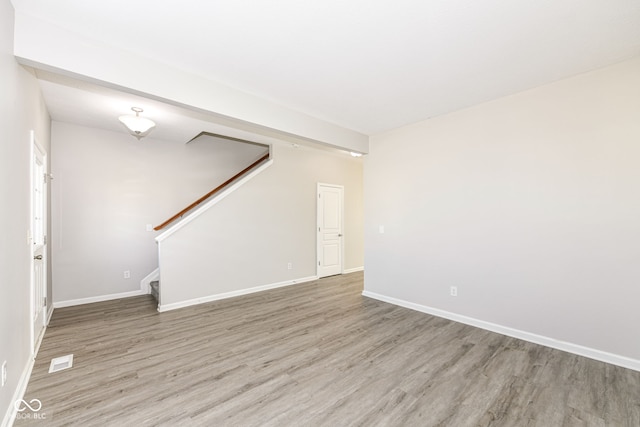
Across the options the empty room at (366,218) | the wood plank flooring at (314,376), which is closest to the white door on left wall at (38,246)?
the empty room at (366,218)

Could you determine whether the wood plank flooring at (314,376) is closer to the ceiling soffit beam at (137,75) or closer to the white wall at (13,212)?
→ the white wall at (13,212)

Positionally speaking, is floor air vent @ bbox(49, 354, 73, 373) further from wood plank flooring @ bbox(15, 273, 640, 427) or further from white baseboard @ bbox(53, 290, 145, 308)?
white baseboard @ bbox(53, 290, 145, 308)

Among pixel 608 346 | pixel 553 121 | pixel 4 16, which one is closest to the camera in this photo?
pixel 4 16

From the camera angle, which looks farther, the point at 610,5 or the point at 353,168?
the point at 353,168

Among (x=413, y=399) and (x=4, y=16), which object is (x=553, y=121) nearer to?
(x=413, y=399)

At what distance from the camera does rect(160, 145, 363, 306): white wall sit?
14.0 ft

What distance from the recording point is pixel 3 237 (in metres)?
1.76

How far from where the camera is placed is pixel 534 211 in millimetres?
3008

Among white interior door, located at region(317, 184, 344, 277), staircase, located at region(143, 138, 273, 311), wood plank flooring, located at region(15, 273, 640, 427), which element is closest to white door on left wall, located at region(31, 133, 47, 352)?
wood plank flooring, located at region(15, 273, 640, 427)

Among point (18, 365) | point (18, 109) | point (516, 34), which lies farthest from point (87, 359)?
point (516, 34)

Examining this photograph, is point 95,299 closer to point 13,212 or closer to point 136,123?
point 136,123

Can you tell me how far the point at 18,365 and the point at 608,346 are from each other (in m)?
5.00

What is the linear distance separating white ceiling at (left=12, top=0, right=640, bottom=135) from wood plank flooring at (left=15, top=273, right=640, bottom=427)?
276 cm

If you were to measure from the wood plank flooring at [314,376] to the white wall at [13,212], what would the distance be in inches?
12.7
